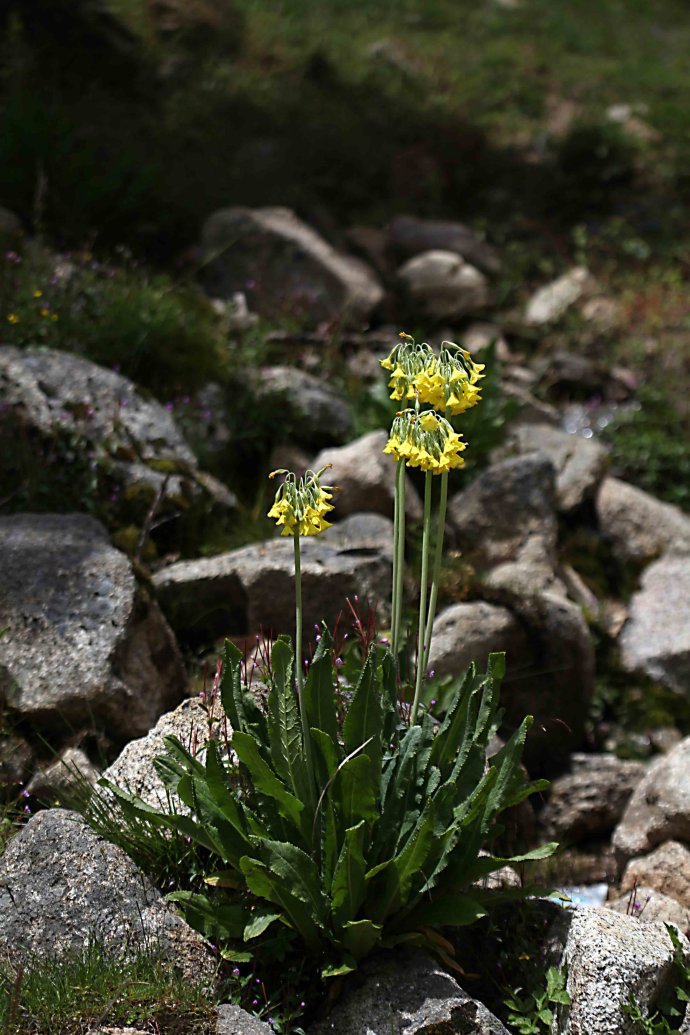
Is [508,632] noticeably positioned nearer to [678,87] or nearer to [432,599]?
[432,599]

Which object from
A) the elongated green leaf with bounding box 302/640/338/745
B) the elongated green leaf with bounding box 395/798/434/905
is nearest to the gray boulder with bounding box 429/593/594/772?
the elongated green leaf with bounding box 302/640/338/745

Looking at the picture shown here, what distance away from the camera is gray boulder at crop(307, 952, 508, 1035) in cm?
316

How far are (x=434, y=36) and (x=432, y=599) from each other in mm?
12935

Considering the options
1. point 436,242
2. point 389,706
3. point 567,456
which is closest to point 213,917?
point 389,706

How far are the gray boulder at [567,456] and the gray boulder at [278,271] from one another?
68.4 inches

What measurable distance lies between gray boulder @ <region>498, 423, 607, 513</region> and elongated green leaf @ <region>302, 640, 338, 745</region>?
384 cm

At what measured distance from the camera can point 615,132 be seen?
11.8 meters

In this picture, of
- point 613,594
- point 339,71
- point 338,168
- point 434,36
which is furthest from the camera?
point 434,36

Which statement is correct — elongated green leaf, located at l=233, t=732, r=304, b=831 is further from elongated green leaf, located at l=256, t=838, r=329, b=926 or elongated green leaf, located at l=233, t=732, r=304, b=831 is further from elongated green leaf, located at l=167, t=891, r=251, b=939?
Result: elongated green leaf, located at l=167, t=891, r=251, b=939

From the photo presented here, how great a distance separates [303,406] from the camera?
6828 mm

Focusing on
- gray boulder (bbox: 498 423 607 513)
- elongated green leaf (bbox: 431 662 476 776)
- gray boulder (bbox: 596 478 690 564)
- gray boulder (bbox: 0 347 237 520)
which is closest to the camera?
elongated green leaf (bbox: 431 662 476 776)

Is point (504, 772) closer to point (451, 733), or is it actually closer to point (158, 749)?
point (451, 733)

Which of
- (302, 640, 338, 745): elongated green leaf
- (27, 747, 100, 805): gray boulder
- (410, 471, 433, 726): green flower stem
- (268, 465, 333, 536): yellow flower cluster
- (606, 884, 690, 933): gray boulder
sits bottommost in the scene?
(606, 884, 690, 933): gray boulder

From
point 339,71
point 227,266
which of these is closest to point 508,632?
point 227,266
